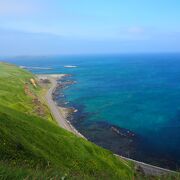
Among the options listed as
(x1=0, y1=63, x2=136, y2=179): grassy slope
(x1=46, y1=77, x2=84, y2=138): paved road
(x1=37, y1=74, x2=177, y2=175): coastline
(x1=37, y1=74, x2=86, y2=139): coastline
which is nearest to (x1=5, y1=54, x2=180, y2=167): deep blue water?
(x1=37, y1=74, x2=177, y2=175): coastline

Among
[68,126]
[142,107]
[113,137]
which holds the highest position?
[68,126]

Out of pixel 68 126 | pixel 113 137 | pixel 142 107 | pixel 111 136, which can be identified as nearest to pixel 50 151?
pixel 113 137

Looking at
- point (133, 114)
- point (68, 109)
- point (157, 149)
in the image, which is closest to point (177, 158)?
point (157, 149)

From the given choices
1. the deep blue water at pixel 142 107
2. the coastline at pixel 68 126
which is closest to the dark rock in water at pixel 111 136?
the deep blue water at pixel 142 107

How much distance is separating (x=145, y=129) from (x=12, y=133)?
52391 millimetres

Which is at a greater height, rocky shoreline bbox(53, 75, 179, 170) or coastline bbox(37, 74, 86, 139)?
coastline bbox(37, 74, 86, 139)

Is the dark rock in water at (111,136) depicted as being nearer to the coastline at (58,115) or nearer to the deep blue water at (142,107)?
the coastline at (58,115)

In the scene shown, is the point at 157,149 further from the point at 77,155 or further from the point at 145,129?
the point at 77,155

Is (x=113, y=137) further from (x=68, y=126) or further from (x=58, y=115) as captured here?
(x=58, y=115)

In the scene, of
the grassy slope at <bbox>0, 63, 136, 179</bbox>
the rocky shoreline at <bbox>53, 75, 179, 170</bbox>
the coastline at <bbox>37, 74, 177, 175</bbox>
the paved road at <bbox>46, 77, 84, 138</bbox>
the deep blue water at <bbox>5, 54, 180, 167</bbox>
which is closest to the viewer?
the grassy slope at <bbox>0, 63, 136, 179</bbox>

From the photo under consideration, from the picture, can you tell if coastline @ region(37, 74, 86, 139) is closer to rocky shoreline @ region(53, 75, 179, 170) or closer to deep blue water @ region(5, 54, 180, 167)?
rocky shoreline @ region(53, 75, 179, 170)

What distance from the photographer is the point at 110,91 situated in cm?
15825

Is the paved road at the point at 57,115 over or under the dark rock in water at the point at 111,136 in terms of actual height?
over

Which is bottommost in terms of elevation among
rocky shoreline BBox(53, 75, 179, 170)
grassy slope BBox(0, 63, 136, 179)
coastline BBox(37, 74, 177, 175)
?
rocky shoreline BBox(53, 75, 179, 170)
